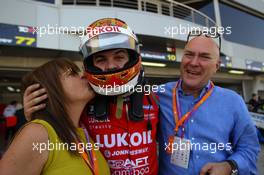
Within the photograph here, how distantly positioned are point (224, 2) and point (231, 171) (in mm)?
17114

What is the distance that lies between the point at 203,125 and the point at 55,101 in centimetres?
94

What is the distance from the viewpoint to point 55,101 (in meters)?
1.63

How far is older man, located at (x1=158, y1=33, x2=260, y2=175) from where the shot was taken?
1799 mm

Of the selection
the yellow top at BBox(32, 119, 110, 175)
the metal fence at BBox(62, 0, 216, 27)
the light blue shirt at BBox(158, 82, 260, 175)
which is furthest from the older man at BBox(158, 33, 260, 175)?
the metal fence at BBox(62, 0, 216, 27)

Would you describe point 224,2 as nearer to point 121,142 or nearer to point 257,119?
point 257,119

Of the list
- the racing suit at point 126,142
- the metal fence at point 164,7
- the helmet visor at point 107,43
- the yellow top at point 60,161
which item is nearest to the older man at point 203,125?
the racing suit at point 126,142

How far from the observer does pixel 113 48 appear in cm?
173

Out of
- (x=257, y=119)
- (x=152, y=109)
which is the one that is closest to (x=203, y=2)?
(x=257, y=119)
